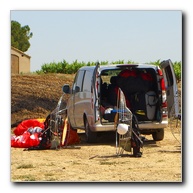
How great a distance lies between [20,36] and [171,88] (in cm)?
297

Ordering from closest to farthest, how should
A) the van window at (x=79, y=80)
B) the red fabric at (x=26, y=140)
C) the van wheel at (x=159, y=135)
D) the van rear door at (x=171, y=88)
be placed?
1. the van rear door at (x=171, y=88)
2. the red fabric at (x=26, y=140)
3. the van wheel at (x=159, y=135)
4. the van window at (x=79, y=80)

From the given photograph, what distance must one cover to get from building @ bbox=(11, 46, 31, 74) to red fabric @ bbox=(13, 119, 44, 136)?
7.40 ft

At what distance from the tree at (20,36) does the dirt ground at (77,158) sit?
0.37 metres

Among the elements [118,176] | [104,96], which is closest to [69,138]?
[104,96]

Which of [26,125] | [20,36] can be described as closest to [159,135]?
[26,125]

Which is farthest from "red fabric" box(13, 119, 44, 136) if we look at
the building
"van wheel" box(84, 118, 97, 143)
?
the building

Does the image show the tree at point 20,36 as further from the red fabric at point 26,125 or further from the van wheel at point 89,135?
the van wheel at point 89,135

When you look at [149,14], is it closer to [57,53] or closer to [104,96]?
[57,53]

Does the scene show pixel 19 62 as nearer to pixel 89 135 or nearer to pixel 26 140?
pixel 26 140

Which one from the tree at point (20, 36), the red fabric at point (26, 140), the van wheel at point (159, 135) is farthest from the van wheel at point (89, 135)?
the tree at point (20, 36)

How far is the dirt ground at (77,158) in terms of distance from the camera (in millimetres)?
9711

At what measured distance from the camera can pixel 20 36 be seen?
1005 cm

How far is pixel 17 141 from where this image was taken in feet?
39.9
